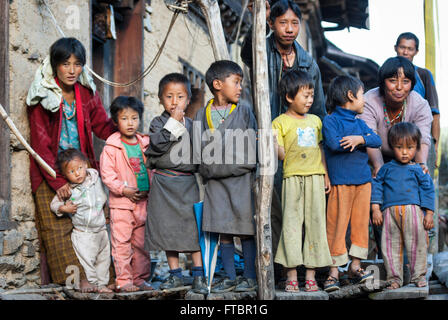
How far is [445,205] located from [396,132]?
17.7 metres

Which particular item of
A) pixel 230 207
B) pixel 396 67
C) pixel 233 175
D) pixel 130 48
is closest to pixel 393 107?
pixel 396 67

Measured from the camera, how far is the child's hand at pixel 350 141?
400 centimetres

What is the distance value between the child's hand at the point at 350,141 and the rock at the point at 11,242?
2.47 m

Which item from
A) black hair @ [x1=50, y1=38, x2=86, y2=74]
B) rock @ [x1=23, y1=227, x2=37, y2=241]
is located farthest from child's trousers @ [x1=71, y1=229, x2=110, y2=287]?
black hair @ [x1=50, y1=38, x2=86, y2=74]

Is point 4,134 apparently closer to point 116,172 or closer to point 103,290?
point 116,172

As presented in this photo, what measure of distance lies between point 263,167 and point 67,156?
1516 mm

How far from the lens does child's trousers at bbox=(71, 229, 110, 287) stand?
4.39 m

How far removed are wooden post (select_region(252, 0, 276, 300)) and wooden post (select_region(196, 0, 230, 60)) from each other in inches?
21.5

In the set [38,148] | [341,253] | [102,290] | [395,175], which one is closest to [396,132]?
[395,175]

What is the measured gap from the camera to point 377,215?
4145 mm

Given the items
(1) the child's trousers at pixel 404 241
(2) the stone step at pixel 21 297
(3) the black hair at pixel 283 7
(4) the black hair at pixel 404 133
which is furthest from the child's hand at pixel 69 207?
(4) the black hair at pixel 404 133

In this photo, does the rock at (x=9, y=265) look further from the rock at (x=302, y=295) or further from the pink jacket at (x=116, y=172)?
the rock at (x=302, y=295)
